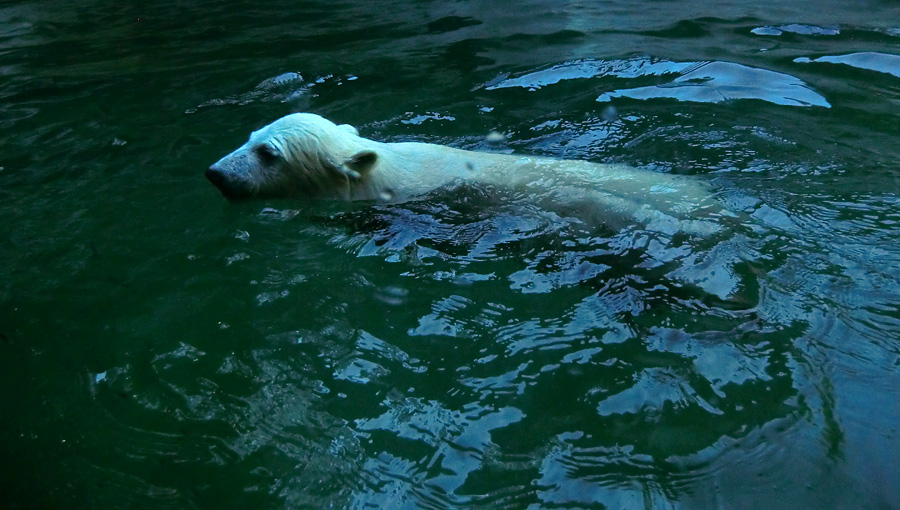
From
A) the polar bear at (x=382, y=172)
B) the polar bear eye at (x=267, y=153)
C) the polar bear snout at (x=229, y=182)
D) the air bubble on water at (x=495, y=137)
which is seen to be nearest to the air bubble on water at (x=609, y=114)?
the air bubble on water at (x=495, y=137)

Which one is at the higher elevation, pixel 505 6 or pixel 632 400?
pixel 505 6

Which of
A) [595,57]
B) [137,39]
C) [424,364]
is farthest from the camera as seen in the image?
[137,39]

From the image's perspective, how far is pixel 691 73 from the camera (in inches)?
248

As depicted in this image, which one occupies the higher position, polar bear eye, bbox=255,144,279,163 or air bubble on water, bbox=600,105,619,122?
polar bear eye, bbox=255,144,279,163

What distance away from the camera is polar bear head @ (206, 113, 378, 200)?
4.02 metres

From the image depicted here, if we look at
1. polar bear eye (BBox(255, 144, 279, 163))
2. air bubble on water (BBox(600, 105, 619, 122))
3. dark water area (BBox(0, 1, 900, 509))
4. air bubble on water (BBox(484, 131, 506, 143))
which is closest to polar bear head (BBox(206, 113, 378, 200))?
polar bear eye (BBox(255, 144, 279, 163))

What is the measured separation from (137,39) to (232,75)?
2.74 metres

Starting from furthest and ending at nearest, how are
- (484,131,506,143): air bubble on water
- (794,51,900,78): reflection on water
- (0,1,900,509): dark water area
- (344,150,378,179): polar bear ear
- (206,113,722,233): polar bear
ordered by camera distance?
1. (794,51,900,78): reflection on water
2. (484,131,506,143): air bubble on water
3. (344,150,378,179): polar bear ear
4. (206,113,722,233): polar bear
5. (0,1,900,509): dark water area

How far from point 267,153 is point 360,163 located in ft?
2.05

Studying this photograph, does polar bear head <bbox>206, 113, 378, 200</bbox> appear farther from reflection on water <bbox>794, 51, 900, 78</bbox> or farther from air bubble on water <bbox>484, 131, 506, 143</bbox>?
reflection on water <bbox>794, 51, 900, 78</bbox>

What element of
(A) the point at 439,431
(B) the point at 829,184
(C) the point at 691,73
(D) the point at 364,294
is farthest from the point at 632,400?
(C) the point at 691,73

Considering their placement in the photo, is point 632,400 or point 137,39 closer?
point 632,400

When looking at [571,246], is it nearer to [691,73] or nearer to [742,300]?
[742,300]

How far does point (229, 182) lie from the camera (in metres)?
3.96
